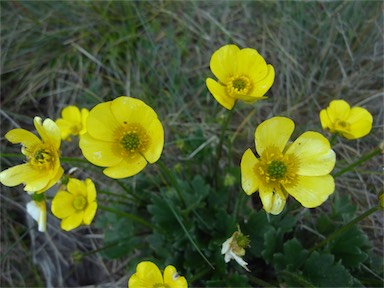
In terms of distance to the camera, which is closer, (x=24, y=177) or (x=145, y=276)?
(x=145, y=276)

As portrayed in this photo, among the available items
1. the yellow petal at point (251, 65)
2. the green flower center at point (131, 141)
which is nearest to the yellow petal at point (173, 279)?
the green flower center at point (131, 141)

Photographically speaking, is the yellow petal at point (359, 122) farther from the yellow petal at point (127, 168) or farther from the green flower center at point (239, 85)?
the yellow petal at point (127, 168)

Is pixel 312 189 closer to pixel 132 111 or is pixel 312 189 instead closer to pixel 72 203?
pixel 132 111

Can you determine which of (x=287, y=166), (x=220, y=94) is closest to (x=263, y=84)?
(x=220, y=94)

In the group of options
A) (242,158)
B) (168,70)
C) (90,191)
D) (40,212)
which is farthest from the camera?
(168,70)

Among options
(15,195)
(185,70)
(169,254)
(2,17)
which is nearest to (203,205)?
(169,254)

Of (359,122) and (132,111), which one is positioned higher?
(132,111)

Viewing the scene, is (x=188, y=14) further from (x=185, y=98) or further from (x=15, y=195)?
(x=15, y=195)
